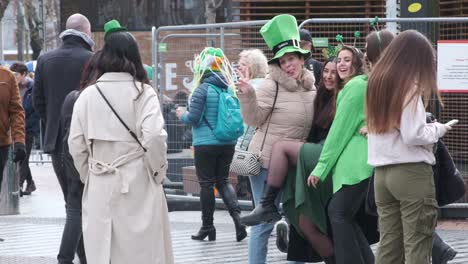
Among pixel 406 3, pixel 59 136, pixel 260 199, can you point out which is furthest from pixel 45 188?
pixel 260 199

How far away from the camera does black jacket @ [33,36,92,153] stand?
30.4 feet

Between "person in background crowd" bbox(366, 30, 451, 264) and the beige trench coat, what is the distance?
1.42 metres

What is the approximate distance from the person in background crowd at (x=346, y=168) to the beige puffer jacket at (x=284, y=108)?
57cm

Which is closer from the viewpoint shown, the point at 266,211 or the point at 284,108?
the point at 266,211

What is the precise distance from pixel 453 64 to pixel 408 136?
5301 mm

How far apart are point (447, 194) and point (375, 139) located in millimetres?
726

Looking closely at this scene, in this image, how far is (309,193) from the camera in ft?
25.9

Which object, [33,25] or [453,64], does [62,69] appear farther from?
[33,25]

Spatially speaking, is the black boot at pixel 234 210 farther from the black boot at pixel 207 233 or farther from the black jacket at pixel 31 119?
the black jacket at pixel 31 119

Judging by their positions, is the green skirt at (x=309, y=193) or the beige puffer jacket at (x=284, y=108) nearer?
the green skirt at (x=309, y=193)

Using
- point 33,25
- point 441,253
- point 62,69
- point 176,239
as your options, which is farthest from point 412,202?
point 33,25

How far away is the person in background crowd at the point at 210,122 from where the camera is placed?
1042 centimetres

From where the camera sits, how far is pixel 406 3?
12.3 metres

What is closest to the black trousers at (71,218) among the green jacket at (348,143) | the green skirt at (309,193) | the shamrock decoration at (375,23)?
the green skirt at (309,193)
